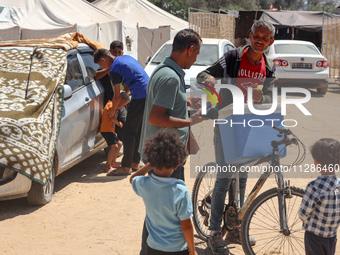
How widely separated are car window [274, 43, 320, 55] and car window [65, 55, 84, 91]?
10.9 m

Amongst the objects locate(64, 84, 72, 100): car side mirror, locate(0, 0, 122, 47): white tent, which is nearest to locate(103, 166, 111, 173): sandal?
locate(64, 84, 72, 100): car side mirror

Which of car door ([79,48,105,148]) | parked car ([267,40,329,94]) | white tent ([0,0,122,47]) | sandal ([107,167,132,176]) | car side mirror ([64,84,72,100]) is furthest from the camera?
parked car ([267,40,329,94])

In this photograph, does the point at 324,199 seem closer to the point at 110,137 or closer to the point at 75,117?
the point at 75,117

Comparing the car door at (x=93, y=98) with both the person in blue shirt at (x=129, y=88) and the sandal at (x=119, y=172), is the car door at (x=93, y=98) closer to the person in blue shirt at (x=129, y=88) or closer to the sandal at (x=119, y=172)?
the person in blue shirt at (x=129, y=88)

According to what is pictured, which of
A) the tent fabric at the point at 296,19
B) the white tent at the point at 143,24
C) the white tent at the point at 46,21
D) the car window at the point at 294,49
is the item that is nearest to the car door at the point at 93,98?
the white tent at the point at 46,21

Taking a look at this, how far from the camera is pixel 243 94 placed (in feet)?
14.4

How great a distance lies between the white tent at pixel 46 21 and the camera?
16.0m

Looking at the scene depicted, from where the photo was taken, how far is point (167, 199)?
3.11 m

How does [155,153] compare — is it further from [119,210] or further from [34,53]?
[34,53]

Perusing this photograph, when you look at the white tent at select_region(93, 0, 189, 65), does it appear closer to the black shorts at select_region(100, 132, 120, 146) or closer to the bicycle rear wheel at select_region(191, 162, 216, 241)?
the black shorts at select_region(100, 132, 120, 146)

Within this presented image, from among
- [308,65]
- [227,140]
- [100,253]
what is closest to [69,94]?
[100,253]

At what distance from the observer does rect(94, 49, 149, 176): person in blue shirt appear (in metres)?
7.24

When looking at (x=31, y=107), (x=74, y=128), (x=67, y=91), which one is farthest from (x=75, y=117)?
(x=31, y=107)

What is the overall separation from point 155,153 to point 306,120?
942 centimetres
